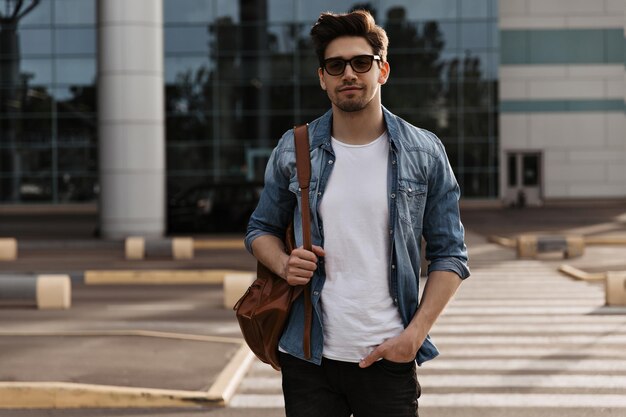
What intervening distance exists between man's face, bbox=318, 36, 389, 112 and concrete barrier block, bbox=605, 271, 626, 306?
31.7 feet

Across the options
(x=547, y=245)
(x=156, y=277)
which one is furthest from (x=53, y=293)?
(x=547, y=245)

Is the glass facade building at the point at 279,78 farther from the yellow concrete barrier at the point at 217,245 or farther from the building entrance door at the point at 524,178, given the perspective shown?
the yellow concrete barrier at the point at 217,245

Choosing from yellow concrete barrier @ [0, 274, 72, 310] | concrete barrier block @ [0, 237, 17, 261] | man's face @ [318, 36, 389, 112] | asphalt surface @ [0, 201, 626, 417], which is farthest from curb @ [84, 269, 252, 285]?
man's face @ [318, 36, 389, 112]

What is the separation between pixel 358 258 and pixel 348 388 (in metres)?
0.48

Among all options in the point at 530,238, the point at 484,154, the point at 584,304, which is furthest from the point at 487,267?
the point at 484,154

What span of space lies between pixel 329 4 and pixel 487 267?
26892mm

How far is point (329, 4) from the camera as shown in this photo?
139 ft

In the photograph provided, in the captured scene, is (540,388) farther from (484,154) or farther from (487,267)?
(484,154)

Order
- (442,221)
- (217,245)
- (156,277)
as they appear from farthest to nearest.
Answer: (217,245) → (156,277) → (442,221)

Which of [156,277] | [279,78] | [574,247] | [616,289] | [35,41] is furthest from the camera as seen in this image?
[35,41]

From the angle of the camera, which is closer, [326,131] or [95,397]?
[326,131]

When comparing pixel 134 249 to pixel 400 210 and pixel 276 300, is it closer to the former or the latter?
pixel 276 300

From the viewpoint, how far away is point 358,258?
324cm

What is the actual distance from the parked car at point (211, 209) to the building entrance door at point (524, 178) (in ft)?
67.4
